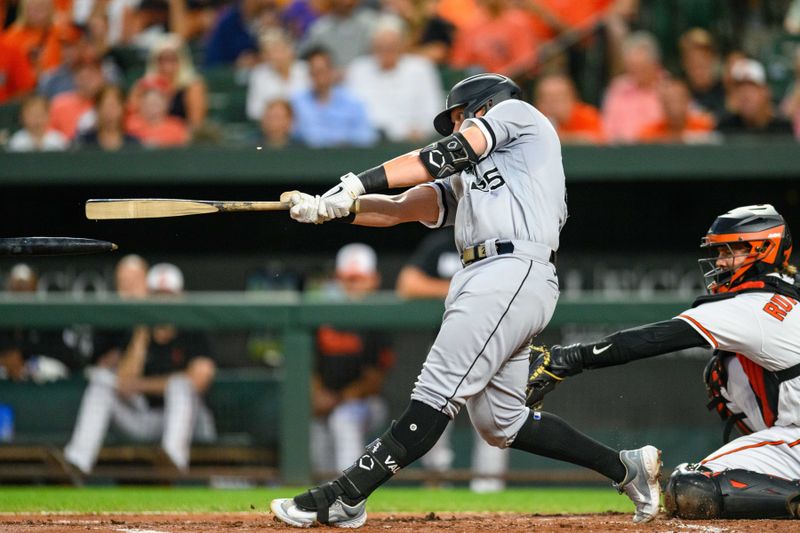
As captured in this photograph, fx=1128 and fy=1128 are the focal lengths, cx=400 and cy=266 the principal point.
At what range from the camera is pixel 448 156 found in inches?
152

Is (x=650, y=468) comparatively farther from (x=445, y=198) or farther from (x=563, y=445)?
(x=445, y=198)

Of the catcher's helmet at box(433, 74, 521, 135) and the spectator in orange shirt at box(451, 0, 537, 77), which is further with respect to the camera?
the spectator in orange shirt at box(451, 0, 537, 77)

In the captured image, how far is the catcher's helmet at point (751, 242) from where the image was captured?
4.45m

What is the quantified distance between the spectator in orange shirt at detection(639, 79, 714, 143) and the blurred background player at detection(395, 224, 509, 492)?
1.88 meters

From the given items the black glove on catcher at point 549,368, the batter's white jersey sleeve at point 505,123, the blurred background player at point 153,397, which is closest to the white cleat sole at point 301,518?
the black glove on catcher at point 549,368

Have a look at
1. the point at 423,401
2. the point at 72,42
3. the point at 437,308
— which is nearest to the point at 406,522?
the point at 423,401

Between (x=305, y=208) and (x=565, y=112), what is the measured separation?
517 cm

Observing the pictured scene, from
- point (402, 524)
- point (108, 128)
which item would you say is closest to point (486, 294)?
point (402, 524)

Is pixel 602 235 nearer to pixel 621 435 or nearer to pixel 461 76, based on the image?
pixel 461 76

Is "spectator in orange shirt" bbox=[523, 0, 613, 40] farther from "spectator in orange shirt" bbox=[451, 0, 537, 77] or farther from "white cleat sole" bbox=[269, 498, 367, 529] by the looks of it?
"white cleat sole" bbox=[269, 498, 367, 529]

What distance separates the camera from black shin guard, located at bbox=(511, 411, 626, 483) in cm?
427

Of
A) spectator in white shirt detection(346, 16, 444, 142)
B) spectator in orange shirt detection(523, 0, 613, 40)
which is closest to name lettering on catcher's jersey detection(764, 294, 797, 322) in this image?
spectator in white shirt detection(346, 16, 444, 142)

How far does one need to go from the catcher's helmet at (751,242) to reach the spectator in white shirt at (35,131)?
19.9ft

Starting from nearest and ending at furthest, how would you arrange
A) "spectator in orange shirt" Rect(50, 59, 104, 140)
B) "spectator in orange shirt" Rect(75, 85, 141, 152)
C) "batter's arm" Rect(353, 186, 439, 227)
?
"batter's arm" Rect(353, 186, 439, 227)
"spectator in orange shirt" Rect(75, 85, 141, 152)
"spectator in orange shirt" Rect(50, 59, 104, 140)
